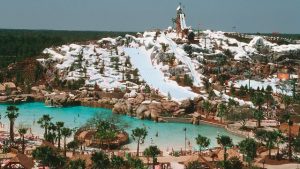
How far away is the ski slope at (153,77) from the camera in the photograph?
238ft

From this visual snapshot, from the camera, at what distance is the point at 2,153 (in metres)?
40.4

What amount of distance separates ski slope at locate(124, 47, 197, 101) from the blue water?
10.1 meters

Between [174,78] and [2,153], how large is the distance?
45646mm

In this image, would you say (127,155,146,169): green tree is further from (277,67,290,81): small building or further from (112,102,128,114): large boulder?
(277,67,290,81): small building

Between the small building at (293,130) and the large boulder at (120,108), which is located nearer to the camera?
the small building at (293,130)

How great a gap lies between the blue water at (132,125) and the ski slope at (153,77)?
399 inches

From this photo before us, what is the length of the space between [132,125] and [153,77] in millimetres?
25305

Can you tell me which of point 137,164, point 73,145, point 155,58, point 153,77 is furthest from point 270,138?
point 155,58

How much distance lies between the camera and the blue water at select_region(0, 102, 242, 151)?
51.4m

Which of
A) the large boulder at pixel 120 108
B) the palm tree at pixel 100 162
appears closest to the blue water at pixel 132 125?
the large boulder at pixel 120 108

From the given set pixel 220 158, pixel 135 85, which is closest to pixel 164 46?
pixel 135 85

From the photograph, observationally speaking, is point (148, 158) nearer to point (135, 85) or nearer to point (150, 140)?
point (150, 140)

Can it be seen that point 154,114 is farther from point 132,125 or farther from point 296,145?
point 296,145

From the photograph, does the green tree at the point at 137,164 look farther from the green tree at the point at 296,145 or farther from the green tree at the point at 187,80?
the green tree at the point at 187,80
